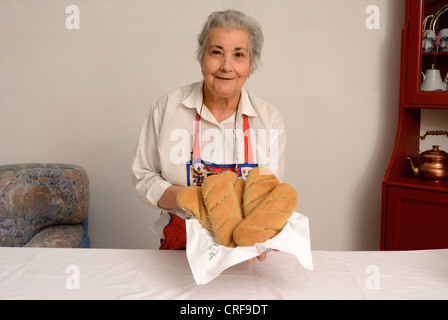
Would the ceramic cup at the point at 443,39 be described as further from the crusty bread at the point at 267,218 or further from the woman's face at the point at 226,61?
the crusty bread at the point at 267,218

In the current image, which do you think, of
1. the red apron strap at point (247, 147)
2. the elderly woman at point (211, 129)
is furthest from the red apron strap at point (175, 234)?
the red apron strap at point (247, 147)

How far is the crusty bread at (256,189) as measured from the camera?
111 centimetres

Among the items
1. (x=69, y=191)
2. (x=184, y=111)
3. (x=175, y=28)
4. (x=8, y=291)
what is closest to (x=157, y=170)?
(x=184, y=111)

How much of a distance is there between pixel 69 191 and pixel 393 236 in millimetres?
1800

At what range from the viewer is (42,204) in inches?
90.3

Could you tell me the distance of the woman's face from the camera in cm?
150

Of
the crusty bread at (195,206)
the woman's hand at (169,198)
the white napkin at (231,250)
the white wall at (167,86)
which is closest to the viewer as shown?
the white napkin at (231,250)

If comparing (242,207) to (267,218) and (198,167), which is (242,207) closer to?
(267,218)

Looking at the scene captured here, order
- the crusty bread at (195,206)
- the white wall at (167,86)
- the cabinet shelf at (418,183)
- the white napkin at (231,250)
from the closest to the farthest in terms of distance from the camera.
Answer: the white napkin at (231,250)
the crusty bread at (195,206)
the cabinet shelf at (418,183)
the white wall at (167,86)

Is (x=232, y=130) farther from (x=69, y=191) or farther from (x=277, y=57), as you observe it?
(x=277, y=57)

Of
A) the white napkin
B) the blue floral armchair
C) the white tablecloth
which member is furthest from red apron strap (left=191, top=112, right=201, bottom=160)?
the blue floral armchair

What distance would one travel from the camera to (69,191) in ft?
7.70

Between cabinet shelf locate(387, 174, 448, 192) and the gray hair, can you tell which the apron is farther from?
cabinet shelf locate(387, 174, 448, 192)

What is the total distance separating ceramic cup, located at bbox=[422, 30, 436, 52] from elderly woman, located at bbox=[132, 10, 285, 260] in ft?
3.83
